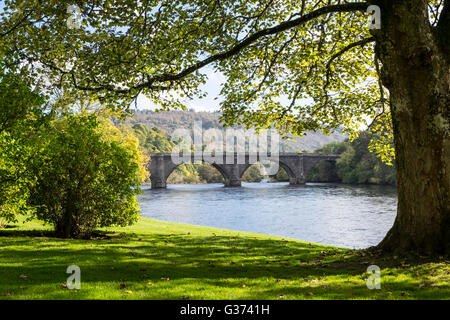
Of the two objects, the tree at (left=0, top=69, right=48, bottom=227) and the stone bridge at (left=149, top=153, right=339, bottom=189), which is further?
the stone bridge at (left=149, top=153, right=339, bottom=189)

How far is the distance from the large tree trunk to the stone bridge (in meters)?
74.2

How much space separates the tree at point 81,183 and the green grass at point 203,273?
6.03 ft

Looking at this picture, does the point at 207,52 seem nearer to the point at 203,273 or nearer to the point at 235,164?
the point at 203,273

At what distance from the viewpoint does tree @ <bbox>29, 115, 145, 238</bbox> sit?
13633 millimetres

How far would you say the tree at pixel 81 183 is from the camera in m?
13.6

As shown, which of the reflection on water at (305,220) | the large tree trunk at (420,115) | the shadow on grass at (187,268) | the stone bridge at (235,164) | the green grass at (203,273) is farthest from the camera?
the stone bridge at (235,164)

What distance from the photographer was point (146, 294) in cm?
629

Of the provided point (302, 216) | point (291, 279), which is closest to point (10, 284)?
point (291, 279)

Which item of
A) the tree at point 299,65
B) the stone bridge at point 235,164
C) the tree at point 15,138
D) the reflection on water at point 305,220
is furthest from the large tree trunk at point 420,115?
the stone bridge at point 235,164

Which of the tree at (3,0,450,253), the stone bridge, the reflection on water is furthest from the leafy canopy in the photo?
the stone bridge

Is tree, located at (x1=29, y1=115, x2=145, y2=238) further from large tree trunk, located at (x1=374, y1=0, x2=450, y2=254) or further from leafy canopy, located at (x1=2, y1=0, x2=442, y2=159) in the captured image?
large tree trunk, located at (x1=374, y1=0, x2=450, y2=254)

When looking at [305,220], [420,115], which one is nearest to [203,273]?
[420,115]

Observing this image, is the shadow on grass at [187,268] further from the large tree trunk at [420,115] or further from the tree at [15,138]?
the tree at [15,138]

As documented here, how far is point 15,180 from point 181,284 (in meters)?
7.67
